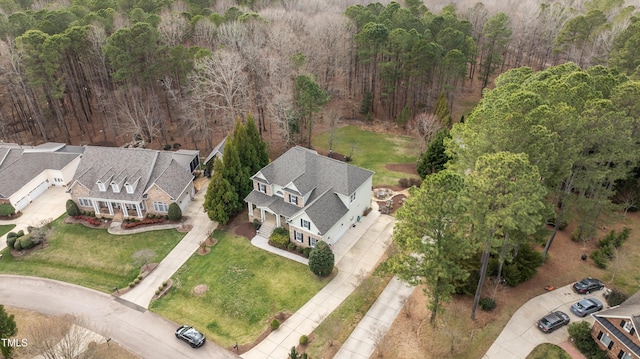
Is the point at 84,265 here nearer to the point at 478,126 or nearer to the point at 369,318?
the point at 369,318

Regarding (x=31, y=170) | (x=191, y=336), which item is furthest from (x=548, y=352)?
(x=31, y=170)

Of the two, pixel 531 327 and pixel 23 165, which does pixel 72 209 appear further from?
pixel 531 327

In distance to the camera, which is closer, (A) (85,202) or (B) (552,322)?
(B) (552,322)

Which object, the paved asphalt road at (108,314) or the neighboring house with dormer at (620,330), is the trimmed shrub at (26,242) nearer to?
the paved asphalt road at (108,314)

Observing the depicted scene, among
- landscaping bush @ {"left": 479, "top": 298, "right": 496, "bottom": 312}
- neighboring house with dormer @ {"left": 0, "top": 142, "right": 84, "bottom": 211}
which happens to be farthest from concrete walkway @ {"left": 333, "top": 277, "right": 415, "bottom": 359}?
neighboring house with dormer @ {"left": 0, "top": 142, "right": 84, "bottom": 211}

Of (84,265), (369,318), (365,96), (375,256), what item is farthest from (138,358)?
(365,96)
